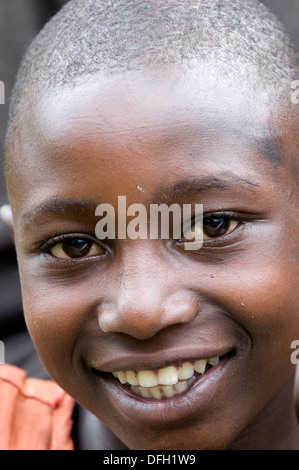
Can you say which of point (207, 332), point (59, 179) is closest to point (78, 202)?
point (59, 179)

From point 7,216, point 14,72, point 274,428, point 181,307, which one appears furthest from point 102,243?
point 14,72

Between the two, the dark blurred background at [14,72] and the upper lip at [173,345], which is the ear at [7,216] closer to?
the dark blurred background at [14,72]

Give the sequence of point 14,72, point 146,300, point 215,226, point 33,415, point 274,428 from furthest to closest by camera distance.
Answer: point 14,72
point 33,415
point 274,428
point 215,226
point 146,300

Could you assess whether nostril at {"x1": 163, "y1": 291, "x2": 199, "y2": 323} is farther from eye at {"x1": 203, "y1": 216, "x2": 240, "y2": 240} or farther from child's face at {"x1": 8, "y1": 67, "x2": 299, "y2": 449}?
eye at {"x1": 203, "y1": 216, "x2": 240, "y2": 240}

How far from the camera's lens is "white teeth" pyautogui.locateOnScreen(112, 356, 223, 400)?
130 centimetres

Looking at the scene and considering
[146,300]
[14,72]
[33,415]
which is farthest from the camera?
[14,72]

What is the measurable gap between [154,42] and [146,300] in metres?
0.47

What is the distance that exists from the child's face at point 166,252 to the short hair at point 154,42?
0.15 feet

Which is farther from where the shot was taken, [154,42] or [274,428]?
[274,428]

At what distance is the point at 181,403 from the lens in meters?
1.33

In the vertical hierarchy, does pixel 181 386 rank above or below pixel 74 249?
below

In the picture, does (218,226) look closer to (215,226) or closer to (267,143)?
(215,226)

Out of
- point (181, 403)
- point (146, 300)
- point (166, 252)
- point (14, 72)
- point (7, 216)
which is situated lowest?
point (181, 403)
